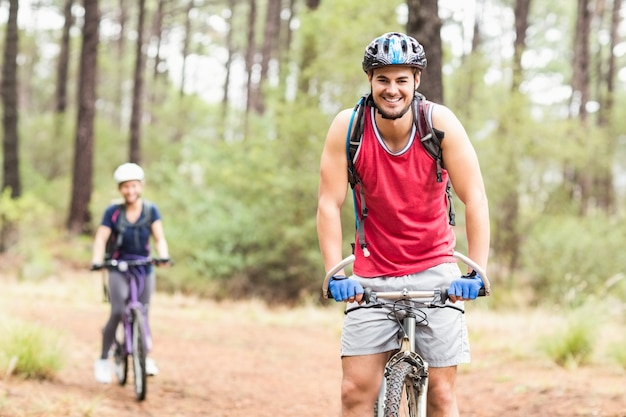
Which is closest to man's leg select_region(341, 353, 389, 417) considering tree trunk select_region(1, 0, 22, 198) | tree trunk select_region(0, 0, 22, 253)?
tree trunk select_region(0, 0, 22, 253)

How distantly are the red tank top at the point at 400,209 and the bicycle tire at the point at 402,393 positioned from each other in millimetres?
466

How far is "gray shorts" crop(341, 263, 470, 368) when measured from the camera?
12.5 feet

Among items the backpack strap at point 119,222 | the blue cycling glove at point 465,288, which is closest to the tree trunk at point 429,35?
the backpack strap at point 119,222

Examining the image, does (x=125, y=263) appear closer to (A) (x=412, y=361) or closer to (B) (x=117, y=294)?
(B) (x=117, y=294)

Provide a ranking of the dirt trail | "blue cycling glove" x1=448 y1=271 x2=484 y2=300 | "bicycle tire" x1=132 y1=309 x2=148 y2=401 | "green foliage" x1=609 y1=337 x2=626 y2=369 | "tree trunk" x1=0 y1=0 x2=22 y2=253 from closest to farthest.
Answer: "blue cycling glove" x1=448 y1=271 x2=484 y2=300 → the dirt trail → "bicycle tire" x1=132 y1=309 x2=148 y2=401 → "green foliage" x1=609 y1=337 x2=626 y2=369 → "tree trunk" x1=0 y1=0 x2=22 y2=253

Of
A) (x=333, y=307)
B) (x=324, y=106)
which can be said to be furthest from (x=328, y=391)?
(x=324, y=106)

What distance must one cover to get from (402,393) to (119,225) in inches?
166

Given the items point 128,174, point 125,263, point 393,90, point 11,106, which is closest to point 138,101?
point 11,106

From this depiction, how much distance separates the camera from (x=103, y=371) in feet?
24.3

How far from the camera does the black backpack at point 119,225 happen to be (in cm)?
724

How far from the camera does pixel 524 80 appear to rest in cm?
1819

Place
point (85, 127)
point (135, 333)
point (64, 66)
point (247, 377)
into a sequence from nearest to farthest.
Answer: point (135, 333) → point (247, 377) → point (85, 127) → point (64, 66)

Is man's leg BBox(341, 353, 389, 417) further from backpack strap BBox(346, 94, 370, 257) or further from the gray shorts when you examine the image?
backpack strap BBox(346, 94, 370, 257)

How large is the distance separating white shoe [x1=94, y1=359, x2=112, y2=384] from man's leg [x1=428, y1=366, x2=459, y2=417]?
4.28m
